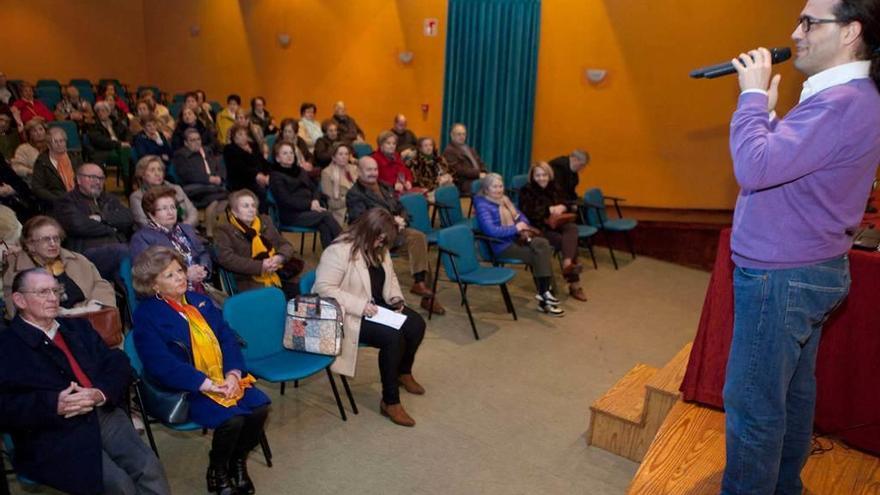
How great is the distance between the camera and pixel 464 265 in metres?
4.84

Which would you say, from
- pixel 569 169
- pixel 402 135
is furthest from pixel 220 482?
pixel 402 135

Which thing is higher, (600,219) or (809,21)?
(809,21)

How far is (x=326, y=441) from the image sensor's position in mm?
3303

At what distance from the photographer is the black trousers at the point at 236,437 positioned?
2701 millimetres

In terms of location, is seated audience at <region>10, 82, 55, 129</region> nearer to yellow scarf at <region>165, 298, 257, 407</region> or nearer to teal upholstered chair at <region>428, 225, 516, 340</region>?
teal upholstered chair at <region>428, 225, 516, 340</region>

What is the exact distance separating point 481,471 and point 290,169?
141 inches

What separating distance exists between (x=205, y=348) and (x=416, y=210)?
3.14 metres

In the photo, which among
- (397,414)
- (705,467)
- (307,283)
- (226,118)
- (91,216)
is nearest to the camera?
(705,467)

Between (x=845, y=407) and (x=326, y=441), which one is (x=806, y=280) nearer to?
(x=845, y=407)

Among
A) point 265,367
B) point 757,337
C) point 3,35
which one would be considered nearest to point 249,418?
point 265,367

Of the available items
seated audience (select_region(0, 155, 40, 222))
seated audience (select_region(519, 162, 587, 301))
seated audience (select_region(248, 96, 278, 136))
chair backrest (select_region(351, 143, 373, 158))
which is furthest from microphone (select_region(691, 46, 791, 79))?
seated audience (select_region(248, 96, 278, 136))

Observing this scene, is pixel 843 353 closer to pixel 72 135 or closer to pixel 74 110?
pixel 72 135

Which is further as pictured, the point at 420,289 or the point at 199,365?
the point at 420,289

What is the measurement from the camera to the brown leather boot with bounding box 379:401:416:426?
3.49 meters
